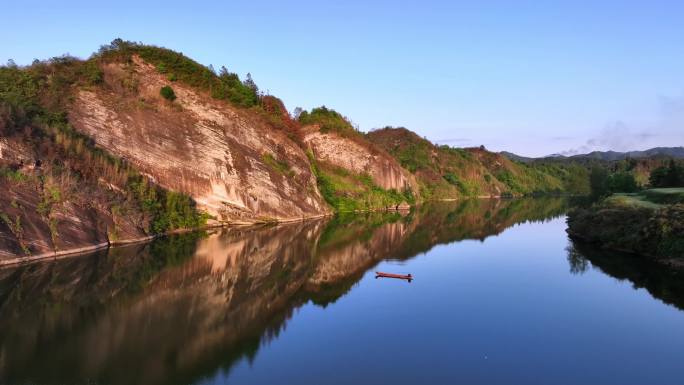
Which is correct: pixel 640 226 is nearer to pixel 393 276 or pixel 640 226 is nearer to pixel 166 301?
pixel 393 276

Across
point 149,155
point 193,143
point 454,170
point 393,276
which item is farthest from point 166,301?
point 454,170

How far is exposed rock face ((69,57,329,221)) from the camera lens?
37.3m

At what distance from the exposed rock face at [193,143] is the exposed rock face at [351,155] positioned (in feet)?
46.6

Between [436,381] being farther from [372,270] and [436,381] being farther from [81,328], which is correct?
[372,270]

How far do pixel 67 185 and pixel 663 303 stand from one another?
96.6ft

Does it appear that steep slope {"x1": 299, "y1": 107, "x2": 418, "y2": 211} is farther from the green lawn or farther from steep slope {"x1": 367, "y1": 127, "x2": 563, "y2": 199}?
the green lawn

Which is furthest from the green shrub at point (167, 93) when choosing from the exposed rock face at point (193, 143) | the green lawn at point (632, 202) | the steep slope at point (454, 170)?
the steep slope at point (454, 170)

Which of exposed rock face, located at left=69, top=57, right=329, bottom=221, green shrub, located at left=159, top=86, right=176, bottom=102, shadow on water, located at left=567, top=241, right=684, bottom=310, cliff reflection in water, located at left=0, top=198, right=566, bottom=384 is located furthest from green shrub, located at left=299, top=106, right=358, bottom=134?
shadow on water, located at left=567, top=241, right=684, bottom=310

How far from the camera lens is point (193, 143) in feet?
132

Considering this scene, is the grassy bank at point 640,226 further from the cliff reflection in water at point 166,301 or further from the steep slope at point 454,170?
the steep slope at point 454,170

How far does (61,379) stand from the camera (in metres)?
11.9

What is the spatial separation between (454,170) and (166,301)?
9651 centimetres

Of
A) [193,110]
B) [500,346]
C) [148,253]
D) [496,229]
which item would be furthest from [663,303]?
[193,110]

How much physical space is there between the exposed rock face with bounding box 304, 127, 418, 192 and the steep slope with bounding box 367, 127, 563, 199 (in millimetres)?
21389
